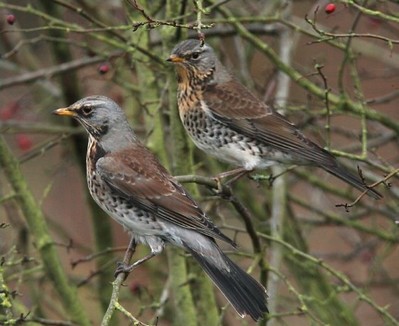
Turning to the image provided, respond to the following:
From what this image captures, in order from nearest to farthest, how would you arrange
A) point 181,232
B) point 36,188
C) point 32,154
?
1. point 181,232
2. point 32,154
3. point 36,188

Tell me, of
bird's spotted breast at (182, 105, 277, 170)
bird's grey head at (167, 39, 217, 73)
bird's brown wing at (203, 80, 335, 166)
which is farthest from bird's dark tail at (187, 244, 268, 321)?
bird's grey head at (167, 39, 217, 73)

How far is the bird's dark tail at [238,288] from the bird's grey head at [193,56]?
1495 mm

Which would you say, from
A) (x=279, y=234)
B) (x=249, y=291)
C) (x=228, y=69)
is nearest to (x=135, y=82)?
(x=228, y=69)

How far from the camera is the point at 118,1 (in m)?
7.11

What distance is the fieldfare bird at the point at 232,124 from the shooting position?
554cm

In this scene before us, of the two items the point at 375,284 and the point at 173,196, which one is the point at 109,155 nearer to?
the point at 173,196

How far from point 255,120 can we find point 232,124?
16cm

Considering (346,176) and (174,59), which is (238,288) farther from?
(174,59)

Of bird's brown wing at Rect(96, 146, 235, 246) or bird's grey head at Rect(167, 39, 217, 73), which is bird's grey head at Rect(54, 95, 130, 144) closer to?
bird's brown wing at Rect(96, 146, 235, 246)

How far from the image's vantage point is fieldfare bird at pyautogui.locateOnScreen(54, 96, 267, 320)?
4.38 metres

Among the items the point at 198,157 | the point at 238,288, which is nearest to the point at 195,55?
the point at 198,157

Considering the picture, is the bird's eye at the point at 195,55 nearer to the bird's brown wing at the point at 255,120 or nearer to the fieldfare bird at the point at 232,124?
the fieldfare bird at the point at 232,124

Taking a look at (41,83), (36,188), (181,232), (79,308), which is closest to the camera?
(181,232)

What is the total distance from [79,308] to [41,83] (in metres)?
2.17
